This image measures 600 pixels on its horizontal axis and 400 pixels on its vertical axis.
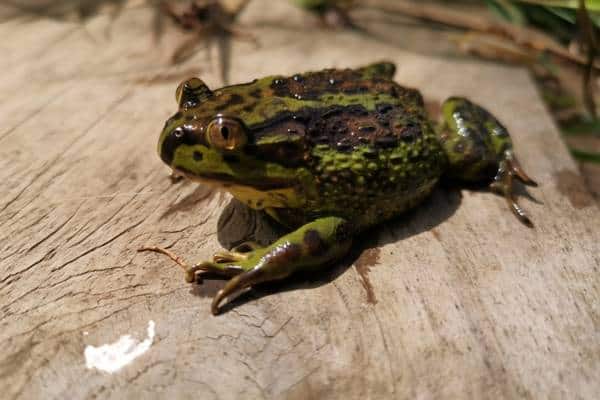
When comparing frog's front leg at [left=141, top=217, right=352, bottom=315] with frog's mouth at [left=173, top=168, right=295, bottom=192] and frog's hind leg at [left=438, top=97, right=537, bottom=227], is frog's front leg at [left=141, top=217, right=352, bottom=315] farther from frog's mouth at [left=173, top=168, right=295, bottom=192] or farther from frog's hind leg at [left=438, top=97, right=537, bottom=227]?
frog's hind leg at [left=438, top=97, right=537, bottom=227]

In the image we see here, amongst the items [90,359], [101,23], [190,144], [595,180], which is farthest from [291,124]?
[595,180]

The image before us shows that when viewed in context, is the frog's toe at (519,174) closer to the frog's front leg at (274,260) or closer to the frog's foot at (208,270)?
the frog's front leg at (274,260)

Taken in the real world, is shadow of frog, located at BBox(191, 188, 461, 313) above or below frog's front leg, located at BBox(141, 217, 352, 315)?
below

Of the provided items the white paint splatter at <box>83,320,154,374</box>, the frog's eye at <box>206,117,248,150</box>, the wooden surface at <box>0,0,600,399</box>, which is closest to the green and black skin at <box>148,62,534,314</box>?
the frog's eye at <box>206,117,248,150</box>

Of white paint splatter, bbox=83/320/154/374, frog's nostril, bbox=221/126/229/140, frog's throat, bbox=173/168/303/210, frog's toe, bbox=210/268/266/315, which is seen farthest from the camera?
frog's throat, bbox=173/168/303/210

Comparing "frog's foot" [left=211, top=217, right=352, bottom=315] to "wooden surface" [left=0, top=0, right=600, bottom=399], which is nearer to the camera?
"wooden surface" [left=0, top=0, right=600, bottom=399]

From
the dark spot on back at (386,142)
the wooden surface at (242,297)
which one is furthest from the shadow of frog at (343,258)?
the dark spot on back at (386,142)
